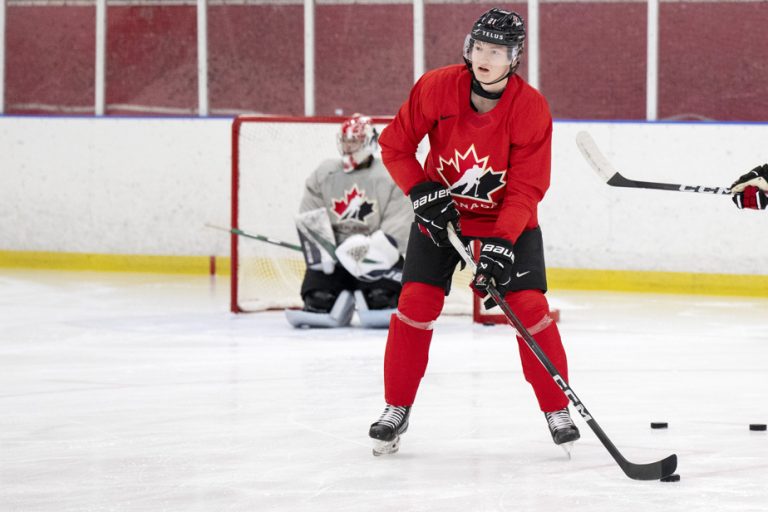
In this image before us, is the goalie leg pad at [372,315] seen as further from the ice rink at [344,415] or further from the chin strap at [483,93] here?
the chin strap at [483,93]

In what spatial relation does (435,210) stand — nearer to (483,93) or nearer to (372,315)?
(483,93)

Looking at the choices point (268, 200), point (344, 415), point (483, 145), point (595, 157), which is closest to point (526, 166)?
point (483, 145)

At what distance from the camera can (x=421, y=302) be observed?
3176mm

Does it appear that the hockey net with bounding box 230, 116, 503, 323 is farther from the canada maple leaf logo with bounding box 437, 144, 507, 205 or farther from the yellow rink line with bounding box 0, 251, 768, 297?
A: the canada maple leaf logo with bounding box 437, 144, 507, 205

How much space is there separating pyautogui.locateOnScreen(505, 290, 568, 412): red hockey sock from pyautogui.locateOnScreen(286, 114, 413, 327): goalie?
7.91ft

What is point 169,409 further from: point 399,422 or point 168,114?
point 168,114

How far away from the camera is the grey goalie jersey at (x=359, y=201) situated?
18.4ft

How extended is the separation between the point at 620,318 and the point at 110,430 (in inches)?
117

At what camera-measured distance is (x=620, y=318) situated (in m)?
6.02

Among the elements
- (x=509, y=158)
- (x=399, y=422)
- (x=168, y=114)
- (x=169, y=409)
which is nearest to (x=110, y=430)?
(x=169, y=409)

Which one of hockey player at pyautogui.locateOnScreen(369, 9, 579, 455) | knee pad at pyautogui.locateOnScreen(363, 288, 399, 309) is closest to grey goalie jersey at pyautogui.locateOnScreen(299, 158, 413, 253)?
knee pad at pyautogui.locateOnScreen(363, 288, 399, 309)

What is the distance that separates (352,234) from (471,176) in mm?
2558

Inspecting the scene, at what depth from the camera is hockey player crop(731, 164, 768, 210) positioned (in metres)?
3.23

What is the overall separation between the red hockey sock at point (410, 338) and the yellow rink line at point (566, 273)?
393 centimetres
